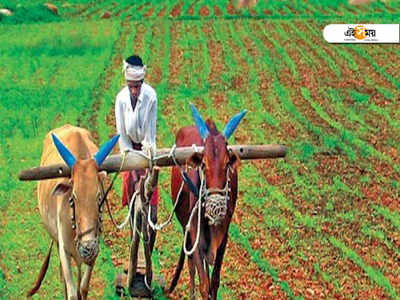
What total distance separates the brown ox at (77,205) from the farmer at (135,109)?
443 millimetres

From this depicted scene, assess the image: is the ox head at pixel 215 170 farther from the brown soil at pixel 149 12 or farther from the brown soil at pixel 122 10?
the brown soil at pixel 122 10

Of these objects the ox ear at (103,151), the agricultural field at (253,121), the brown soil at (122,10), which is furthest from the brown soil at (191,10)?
the ox ear at (103,151)

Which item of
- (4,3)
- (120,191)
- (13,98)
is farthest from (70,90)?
(4,3)

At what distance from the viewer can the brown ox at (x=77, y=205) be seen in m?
5.77

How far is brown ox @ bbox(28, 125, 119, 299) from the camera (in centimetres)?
577

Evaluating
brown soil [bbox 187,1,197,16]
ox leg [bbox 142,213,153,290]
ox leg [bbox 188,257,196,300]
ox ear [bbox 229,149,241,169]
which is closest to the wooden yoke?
ox ear [bbox 229,149,241,169]

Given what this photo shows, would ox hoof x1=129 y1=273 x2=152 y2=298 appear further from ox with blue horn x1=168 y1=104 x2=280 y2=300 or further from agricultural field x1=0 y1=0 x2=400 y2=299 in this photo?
ox with blue horn x1=168 y1=104 x2=280 y2=300

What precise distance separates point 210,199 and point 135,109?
1.74 metres

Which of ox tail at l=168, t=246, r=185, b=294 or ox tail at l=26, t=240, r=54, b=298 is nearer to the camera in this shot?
ox tail at l=26, t=240, r=54, b=298

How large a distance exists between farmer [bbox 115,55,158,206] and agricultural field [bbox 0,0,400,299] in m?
1.91

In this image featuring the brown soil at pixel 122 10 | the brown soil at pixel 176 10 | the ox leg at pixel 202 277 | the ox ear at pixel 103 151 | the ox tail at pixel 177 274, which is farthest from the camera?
the brown soil at pixel 122 10

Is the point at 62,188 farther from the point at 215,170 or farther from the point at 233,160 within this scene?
the point at 233,160

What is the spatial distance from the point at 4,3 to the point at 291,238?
26.7 m

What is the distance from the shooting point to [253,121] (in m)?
15.4
